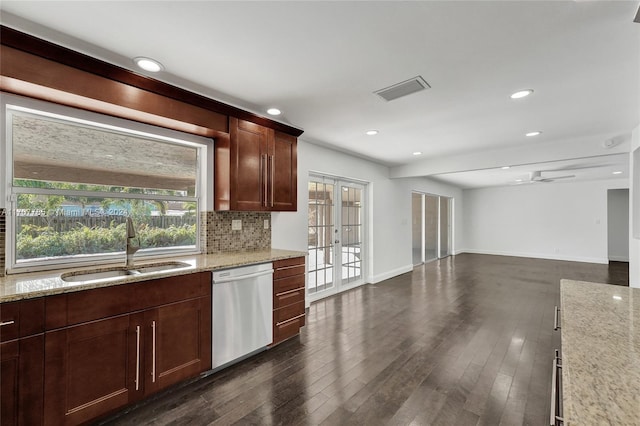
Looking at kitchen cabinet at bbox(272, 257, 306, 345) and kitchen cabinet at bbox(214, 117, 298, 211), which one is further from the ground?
kitchen cabinet at bbox(214, 117, 298, 211)

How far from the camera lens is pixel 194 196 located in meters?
3.05

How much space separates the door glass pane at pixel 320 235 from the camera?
4.48m

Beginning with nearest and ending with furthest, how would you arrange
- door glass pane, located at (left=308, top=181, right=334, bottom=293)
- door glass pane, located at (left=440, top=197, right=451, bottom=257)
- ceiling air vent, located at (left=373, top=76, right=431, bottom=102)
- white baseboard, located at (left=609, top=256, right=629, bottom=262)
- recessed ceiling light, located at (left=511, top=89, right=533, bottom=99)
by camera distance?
ceiling air vent, located at (left=373, top=76, right=431, bottom=102) < recessed ceiling light, located at (left=511, top=89, right=533, bottom=99) < door glass pane, located at (left=308, top=181, right=334, bottom=293) < white baseboard, located at (left=609, top=256, right=629, bottom=262) < door glass pane, located at (left=440, top=197, right=451, bottom=257)

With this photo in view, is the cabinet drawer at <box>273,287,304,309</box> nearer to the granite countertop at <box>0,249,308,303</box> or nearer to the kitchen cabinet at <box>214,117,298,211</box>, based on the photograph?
the granite countertop at <box>0,249,308,303</box>

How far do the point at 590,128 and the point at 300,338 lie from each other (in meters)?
4.30

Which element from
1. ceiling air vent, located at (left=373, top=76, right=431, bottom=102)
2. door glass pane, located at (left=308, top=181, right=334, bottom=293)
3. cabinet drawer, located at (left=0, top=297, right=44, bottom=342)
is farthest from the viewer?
door glass pane, located at (left=308, top=181, right=334, bottom=293)

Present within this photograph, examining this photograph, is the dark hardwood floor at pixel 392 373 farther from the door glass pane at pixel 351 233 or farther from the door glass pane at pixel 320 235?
the door glass pane at pixel 351 233

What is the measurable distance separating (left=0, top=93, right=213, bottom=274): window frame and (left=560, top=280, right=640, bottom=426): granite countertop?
2.97 meters

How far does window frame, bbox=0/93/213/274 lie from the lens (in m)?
1.98

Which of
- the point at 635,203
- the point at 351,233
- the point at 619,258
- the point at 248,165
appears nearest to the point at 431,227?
the point at 351,233

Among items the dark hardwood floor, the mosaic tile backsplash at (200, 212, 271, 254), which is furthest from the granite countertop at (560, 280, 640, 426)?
the mosaic tile backsplash at (200, 212, 271, 254)

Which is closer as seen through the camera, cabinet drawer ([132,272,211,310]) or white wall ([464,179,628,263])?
cabinet drawer ([132,272,211,310])

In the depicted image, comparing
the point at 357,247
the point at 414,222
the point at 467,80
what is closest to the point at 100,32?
the point at 467,80

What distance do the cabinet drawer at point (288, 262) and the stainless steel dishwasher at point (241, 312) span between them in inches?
3.6
